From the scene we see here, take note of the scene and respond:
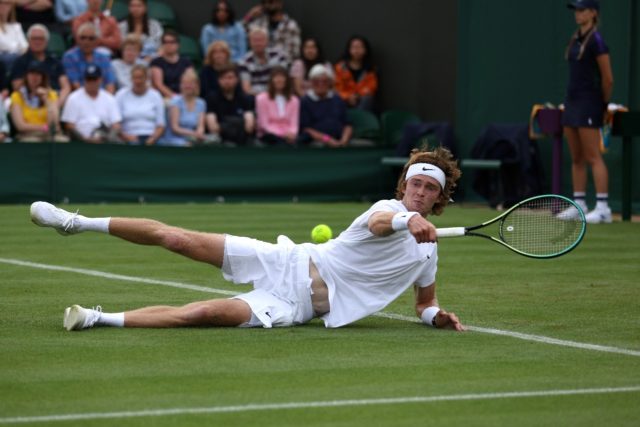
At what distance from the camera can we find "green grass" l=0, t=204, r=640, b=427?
538 cm

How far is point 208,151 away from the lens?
1959 centimetres

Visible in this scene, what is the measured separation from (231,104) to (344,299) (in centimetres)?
1334

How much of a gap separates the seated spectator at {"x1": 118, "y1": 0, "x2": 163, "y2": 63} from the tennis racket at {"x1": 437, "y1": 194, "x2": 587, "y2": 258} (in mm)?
14429

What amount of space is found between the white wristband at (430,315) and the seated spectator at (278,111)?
12.8 metres

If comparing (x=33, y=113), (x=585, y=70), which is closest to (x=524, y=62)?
(x=585, y=70)

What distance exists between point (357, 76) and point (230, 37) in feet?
7.23

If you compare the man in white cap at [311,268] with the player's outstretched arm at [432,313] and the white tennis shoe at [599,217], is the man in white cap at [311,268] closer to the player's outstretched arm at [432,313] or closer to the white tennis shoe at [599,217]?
the player's outstretched arm at [432,313]

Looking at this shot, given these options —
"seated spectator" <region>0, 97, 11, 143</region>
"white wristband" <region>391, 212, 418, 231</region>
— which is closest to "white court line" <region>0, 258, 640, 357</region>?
"white wristband" <region>391, 212, 418, 231</region>

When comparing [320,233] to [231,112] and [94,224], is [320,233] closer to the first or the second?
[94,224]

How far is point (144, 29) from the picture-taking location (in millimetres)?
21641

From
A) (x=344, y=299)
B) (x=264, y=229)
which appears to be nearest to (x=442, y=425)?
(x=344, y=299)

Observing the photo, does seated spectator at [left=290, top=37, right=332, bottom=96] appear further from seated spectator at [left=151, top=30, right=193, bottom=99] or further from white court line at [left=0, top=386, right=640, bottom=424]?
white court line at [left=0, top=386, right=640, bottom=424]

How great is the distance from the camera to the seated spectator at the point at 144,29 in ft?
70.3

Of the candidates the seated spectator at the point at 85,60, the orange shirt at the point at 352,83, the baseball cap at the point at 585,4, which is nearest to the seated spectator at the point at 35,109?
the seated spectator at the point at 85,60
